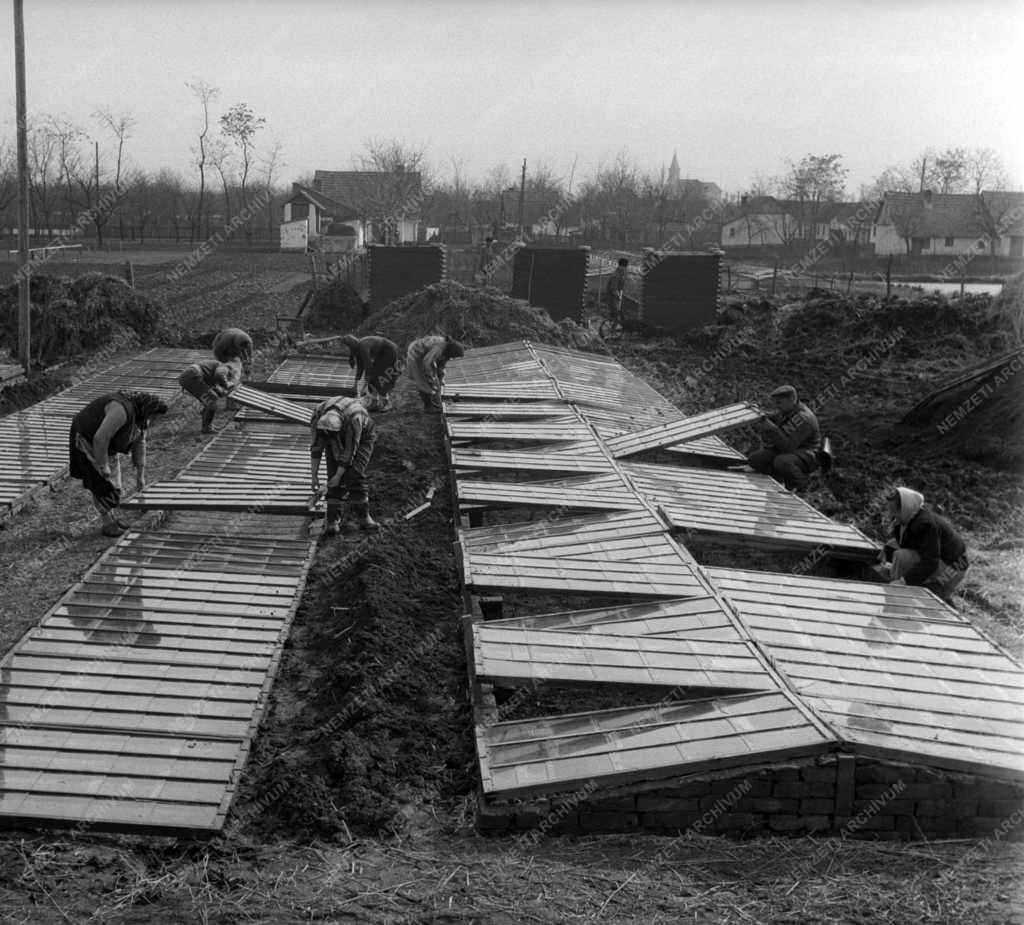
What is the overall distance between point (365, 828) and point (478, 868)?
80 cm

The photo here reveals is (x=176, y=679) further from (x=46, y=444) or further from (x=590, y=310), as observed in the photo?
(x=590, y=310)

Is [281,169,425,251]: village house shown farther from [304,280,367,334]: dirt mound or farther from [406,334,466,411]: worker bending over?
[406,334,466,411]: worker bending over

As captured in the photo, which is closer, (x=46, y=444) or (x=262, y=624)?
(x=262, y=624)

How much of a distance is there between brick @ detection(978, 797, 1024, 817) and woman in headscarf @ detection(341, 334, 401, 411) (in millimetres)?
11068

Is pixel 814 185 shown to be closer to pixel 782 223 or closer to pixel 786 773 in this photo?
pixel 782 223

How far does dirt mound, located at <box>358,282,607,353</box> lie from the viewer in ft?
75.2

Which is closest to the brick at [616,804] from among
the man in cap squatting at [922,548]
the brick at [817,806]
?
the brick at [817,806]

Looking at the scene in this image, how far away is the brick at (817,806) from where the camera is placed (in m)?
5.86

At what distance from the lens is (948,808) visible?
5.99 metres

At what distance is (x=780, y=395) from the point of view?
1252cm

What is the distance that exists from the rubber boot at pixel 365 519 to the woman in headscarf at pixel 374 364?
4.88 metres

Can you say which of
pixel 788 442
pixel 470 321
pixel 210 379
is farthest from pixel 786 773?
pixel 470 321

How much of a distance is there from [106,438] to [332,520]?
2.24 metres

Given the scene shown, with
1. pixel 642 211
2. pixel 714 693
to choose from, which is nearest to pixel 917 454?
pixel 714 693
